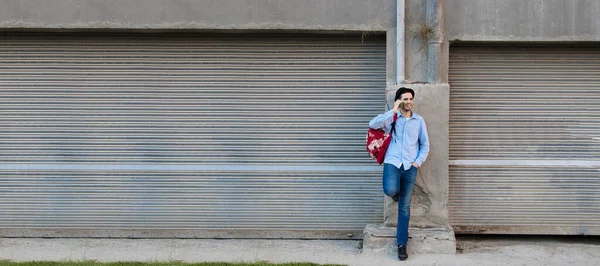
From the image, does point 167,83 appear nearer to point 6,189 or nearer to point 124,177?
point 124,177

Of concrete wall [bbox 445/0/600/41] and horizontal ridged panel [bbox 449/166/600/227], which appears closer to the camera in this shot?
concrete wall [bbox 445/0/600/41]

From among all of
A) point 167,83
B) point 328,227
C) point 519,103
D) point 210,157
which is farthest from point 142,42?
point 519,103

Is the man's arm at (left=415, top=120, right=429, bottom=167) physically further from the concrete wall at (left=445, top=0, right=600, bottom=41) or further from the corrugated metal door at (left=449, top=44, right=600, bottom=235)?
the concrete wall at (left=445, top=0, right=600, bottom=41)

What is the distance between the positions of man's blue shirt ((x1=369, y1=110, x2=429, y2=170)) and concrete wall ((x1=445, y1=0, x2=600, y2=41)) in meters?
1.17

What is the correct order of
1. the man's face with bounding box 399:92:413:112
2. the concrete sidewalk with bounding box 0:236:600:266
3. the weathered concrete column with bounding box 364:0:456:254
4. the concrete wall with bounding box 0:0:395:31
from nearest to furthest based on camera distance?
1. the man's face with bounding box 399:92:413:112
2. the concrete sidewalk with bounding box 0:236:600:266
3. the weathered concrete column with bounding box 364:0:456:254
4. the concrete wall with bounding box 0:0:395:31

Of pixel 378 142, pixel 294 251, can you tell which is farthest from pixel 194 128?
pixel 378 142

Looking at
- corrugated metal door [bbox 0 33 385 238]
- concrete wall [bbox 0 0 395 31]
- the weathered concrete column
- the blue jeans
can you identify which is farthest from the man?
concrete wall [bbox 0 0 395 31]

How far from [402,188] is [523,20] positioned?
2.29 meters

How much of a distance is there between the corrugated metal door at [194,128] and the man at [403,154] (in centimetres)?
83

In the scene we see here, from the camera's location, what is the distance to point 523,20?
8.21 meters

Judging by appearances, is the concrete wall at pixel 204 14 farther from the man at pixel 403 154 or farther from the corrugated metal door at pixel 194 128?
the man at pixel 403 154

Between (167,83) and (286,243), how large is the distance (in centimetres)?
226

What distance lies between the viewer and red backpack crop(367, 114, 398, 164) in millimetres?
7809

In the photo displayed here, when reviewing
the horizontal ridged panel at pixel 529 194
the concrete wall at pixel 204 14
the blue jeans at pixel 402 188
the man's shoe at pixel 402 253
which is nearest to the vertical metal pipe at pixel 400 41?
the concrete wall at pixel 204 14
